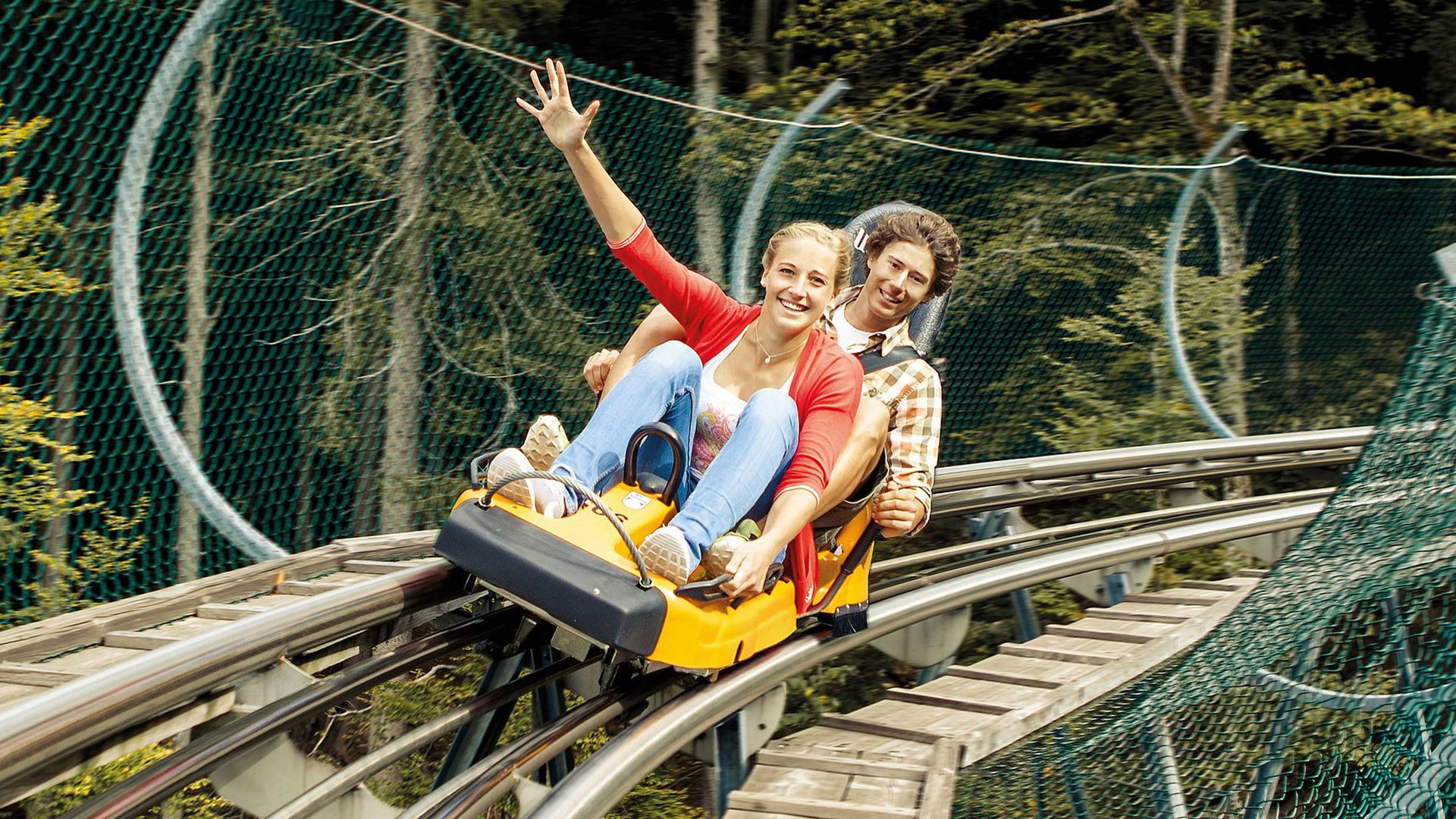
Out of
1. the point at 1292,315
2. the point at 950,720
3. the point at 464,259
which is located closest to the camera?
the point at 950,720

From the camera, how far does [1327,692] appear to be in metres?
2.93

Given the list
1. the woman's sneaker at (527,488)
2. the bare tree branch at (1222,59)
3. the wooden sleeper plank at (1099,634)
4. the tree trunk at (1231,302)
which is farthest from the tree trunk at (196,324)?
the bare tree branch at (1222,59)

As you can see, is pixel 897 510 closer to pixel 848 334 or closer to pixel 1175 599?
pixel 848 334

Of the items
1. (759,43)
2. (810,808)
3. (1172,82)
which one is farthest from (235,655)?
(1172,82)

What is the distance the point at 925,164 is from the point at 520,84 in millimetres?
2043

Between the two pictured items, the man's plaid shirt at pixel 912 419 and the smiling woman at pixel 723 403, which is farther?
the man's plaid shirt at pixel 912 419

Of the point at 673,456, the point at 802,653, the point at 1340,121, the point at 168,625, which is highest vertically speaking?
the point at 1340,121

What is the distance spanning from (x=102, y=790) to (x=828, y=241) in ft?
8.61

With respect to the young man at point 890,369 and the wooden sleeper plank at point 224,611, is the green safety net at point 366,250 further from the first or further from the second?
the young man at point 890,369

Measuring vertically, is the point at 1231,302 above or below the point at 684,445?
above

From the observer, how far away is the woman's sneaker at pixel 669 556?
2.71 m

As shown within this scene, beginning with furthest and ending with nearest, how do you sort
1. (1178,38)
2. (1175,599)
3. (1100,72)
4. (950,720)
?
1. (1100,72)
2. (1178,38)
3. (1175,599)
4. (950,720)

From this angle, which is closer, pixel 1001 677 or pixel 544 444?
pixel 544 444

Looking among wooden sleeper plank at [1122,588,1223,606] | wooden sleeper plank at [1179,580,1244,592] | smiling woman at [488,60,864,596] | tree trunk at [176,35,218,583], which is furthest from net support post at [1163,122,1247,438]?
tree trunk at [176,35,218,583]
